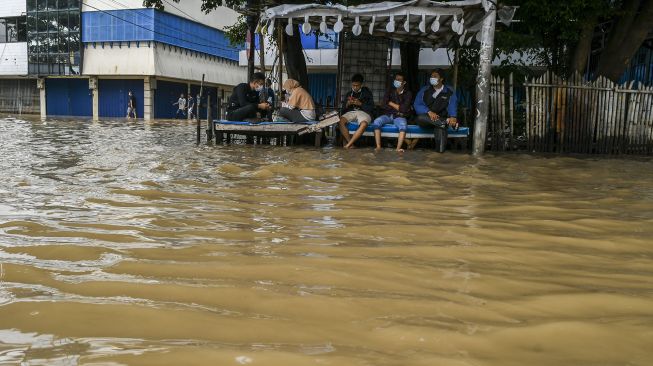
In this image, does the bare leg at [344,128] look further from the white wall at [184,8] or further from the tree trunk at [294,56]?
the white wall at [184,8]

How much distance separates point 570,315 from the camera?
2.03m

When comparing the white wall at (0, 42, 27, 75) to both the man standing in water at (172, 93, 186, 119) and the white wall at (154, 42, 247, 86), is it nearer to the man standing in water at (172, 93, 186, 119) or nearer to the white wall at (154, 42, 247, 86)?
the white wall at (154, 42, 247, 86)

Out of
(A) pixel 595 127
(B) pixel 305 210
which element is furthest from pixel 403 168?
(A) pixel 595 127

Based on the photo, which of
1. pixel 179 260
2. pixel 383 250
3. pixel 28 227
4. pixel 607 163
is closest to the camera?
pixel 179 260

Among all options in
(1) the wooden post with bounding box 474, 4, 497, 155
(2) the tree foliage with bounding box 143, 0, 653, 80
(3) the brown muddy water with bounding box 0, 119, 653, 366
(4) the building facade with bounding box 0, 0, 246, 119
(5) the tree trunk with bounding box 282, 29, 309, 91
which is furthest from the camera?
(4) the building facade with bounding box 0, 0, 246, 119

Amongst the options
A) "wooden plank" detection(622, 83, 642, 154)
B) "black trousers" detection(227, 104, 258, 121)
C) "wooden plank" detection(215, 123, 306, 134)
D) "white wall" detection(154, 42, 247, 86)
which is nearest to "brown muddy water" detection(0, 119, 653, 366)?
"wooden plank" detection(215, 123, 306, 134)

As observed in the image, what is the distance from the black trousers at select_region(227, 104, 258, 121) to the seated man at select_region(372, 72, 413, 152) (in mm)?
2367

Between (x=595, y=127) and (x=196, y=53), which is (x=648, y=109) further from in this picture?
(x=196, y=53)

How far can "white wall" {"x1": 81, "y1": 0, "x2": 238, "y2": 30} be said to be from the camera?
1246 inches

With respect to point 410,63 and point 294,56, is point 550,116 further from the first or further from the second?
point 294,56

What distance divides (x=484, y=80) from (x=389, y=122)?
1.92 m

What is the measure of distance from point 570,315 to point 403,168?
4922mm

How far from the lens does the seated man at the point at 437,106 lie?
9.87 meters

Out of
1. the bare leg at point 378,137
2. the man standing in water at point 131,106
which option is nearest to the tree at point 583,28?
the bare leg at point 378,137
